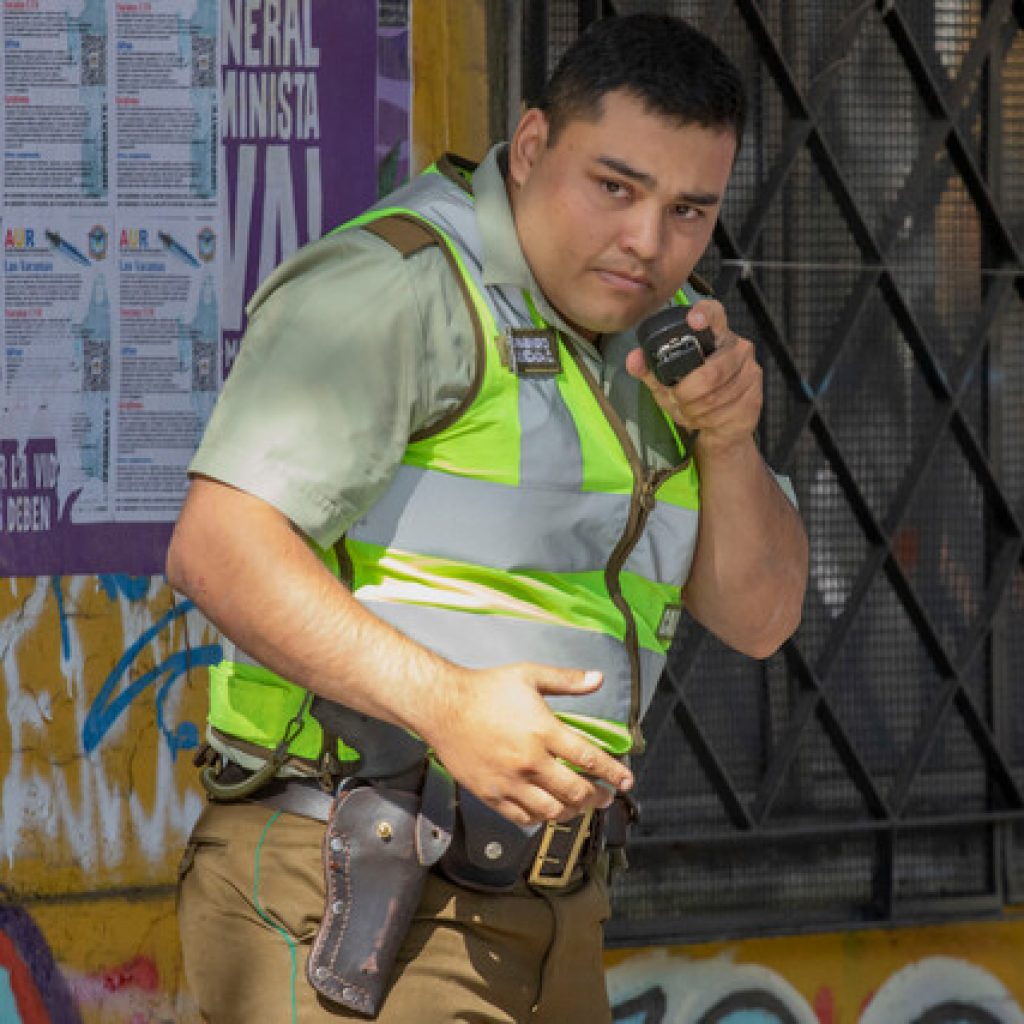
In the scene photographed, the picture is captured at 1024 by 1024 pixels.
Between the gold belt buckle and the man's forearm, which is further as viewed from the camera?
the man's forearm

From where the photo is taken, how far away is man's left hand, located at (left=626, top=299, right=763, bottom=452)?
2.59 m

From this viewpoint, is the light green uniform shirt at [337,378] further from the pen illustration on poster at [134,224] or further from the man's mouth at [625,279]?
the pen illustration on poster at [134,224]

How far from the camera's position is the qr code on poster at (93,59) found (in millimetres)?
3818

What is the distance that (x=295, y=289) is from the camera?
251 cm

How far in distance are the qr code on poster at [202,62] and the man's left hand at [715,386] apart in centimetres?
151

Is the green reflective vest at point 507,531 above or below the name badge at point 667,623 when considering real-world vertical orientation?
above

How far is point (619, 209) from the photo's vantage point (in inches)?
103

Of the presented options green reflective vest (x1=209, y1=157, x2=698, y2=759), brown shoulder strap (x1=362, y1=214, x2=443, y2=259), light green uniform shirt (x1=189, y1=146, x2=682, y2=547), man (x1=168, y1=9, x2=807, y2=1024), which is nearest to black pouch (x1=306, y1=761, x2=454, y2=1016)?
man (x1=168, y1=9, x2=807, y2=1024)

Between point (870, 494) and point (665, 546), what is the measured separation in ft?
5.89

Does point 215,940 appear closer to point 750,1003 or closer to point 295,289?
point 295,289

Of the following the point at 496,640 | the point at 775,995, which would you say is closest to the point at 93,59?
the point at 496,640

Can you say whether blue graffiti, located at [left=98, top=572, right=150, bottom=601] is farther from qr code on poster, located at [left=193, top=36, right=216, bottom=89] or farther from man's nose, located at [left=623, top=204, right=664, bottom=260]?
man's nose, located at [left=623, top=204, right=664, bottom=260]

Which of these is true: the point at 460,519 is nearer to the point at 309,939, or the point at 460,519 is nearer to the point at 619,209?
the point at 619,209

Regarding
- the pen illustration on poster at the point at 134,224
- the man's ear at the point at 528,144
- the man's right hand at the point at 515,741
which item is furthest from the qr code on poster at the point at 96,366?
the man's right hand at the point at 515,741
